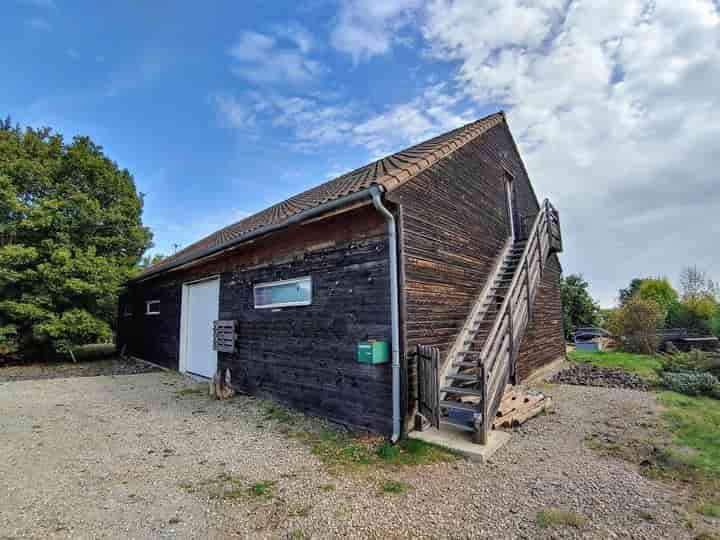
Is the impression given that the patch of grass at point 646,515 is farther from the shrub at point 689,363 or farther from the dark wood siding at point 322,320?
the shrub at point 689,363

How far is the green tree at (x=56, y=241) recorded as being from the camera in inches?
429

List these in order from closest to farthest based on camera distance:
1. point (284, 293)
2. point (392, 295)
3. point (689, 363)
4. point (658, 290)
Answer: point (392, 295) < point (284, 293) < point (689, 363) < point (658, 290)

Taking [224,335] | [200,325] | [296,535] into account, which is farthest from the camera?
[200,325]

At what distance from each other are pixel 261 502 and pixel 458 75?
29.6 feet

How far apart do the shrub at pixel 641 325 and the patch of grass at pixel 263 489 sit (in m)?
16.2

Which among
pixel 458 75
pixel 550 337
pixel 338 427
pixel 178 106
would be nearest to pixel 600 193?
pixel 550 337

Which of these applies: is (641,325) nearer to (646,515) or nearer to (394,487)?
(646,515)

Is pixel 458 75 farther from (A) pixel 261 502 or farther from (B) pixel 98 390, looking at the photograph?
(B) pixel 98 390

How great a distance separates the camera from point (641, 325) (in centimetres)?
1420

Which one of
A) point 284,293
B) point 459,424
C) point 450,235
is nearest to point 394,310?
point 459,424

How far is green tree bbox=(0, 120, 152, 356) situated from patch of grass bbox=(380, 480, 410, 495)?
12138 millimetres

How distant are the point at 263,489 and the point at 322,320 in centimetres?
243

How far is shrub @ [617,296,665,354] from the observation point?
14.0m

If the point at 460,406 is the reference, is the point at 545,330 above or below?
Answer: above
